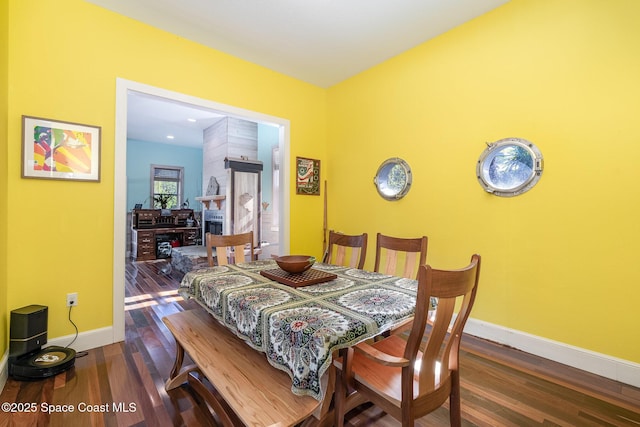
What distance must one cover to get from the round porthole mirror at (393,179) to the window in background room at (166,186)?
21.0 feet

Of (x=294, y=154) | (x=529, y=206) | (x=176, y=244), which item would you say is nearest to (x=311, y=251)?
(x=294, y=154)

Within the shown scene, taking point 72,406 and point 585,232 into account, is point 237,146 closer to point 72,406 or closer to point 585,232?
point 72,406

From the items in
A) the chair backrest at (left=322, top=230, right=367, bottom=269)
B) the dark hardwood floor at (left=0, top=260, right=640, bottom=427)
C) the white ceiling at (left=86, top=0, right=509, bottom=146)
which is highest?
the white ceiling at (left=86, top=0, right=509, bottom=146)

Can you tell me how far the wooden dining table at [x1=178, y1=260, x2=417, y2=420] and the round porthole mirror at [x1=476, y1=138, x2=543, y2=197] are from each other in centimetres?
126

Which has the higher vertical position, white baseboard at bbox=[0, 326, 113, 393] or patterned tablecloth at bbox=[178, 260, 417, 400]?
patterned tablecloth at bbox=[178, 260, 417, 400]

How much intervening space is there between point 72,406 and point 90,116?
6.68 feet

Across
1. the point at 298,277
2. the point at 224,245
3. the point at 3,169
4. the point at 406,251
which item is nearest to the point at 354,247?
the point at 406,251

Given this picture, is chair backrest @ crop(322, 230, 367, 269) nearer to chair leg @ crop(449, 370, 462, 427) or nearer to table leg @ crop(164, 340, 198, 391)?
chair leg @ crop(449, 370, 462, 427)

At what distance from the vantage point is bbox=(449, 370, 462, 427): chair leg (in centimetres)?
125

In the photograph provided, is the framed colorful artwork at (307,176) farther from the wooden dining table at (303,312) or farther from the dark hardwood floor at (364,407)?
the dark hardwood floor at (364,407)

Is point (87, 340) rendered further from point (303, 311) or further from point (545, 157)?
point (545, 157)

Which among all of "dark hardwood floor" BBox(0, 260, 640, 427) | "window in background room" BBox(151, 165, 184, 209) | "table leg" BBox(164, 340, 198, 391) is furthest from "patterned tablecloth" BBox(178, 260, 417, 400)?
"window in background room" BBox(151, 165, 184, 209)

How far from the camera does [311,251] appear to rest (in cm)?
383

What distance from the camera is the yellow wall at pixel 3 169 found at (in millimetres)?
1837
